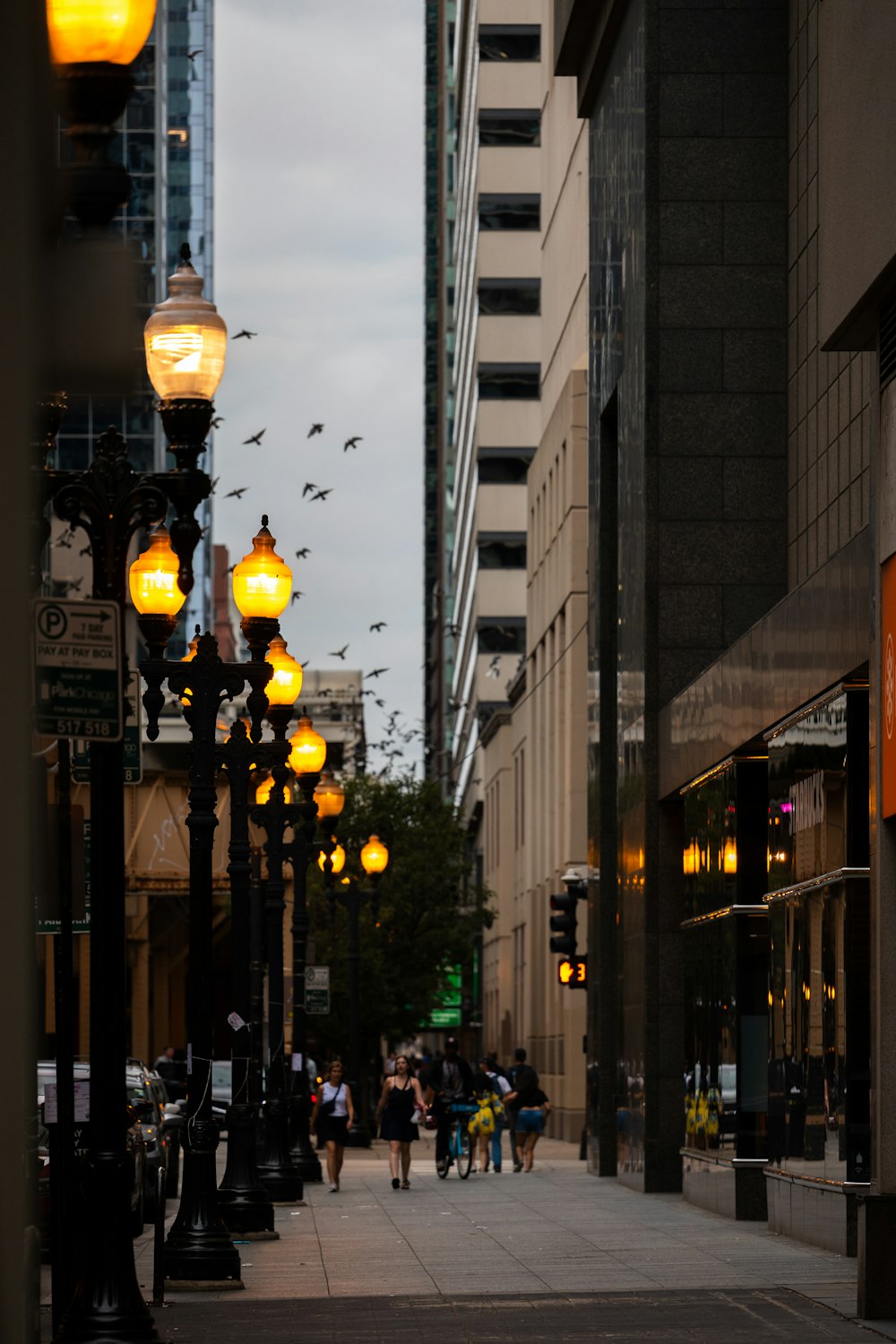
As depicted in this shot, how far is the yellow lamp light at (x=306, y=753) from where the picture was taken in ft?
90.7

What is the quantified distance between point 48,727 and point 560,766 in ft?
163

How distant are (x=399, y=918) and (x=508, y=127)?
132 ft

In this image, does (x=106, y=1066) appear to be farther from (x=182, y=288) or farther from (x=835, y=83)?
(x=835, y=83)

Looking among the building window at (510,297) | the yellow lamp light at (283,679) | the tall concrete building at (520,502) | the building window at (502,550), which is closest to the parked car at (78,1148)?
the yellow lamp light at (283,679)

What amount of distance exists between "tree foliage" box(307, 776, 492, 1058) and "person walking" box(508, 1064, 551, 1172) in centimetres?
2352

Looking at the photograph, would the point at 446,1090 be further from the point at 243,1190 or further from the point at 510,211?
the point at 510,211

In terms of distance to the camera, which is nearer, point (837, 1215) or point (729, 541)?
point (837, 1215)

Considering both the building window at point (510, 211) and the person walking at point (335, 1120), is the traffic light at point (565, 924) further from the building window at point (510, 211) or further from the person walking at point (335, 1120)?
the building window at point (510, 211)

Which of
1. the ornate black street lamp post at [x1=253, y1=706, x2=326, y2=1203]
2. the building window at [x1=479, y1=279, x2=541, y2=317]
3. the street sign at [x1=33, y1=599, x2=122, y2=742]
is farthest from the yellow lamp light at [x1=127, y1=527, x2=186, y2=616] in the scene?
the building window at [x1=479, y1=279, x2=541, y2=317]

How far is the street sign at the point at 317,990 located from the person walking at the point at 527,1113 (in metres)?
3.44

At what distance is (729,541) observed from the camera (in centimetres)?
2959

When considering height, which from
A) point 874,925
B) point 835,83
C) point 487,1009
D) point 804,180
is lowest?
point 487,1009

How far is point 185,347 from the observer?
521 inches

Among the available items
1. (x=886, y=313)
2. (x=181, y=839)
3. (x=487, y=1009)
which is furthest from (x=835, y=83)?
(x=487, y=1009)
